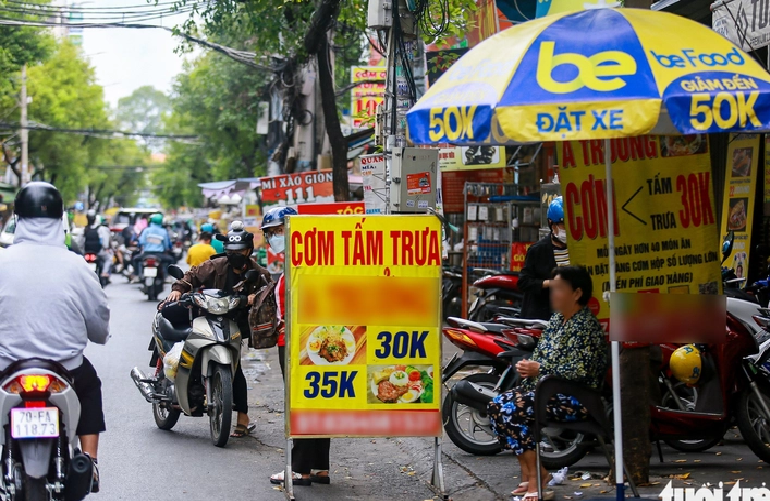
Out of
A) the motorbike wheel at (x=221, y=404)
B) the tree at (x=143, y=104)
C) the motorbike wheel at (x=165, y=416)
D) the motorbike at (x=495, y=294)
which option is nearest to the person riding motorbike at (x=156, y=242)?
the motorbike at (x=495, y=294)

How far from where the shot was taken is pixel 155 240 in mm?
22234

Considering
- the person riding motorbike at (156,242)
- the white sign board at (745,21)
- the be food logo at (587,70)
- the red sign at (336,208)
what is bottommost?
the person riding motorbike at (156,242)

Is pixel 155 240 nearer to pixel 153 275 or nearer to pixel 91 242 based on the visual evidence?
pixel 153 275

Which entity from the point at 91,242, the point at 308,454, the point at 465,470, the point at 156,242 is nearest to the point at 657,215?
the point at 465,470

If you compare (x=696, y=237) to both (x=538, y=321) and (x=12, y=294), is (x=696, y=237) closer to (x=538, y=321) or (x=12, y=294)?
(x=538, y=321)

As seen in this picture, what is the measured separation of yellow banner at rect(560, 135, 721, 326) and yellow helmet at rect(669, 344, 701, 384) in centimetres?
108

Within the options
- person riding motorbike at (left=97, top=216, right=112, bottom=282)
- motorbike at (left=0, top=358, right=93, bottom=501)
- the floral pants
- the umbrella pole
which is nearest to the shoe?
the floral pants

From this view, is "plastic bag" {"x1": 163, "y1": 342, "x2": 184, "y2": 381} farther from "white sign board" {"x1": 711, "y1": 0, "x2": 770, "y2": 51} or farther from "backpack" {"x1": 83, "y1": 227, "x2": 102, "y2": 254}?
"backpack" {"x1": 83, "y1": 227, "x2": 102, "y2": 254}

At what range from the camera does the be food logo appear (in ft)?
15.1

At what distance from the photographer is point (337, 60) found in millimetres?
26859

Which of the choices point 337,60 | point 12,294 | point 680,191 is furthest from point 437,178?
point 337,60

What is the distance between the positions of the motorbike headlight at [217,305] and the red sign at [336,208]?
4.17 metres

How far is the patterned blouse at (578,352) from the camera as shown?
18.5ft

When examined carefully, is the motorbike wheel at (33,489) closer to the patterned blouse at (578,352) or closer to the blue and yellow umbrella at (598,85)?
the blue and yellow umbrella at (598,85)
